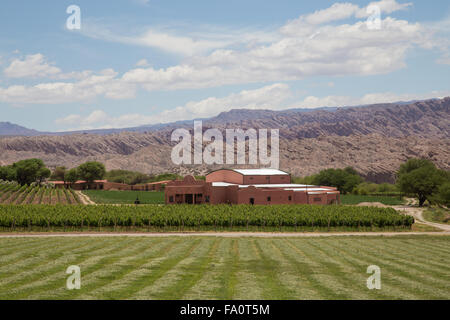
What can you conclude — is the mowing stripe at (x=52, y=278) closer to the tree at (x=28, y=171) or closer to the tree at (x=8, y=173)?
the tree at (x=28, y=171)

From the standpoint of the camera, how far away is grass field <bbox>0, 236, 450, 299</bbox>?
16266 mm

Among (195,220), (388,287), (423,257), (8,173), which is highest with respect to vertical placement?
(8,173)

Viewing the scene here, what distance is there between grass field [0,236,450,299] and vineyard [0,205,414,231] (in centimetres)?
2304

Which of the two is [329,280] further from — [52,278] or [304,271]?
[52,278]

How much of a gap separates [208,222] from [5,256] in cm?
3121

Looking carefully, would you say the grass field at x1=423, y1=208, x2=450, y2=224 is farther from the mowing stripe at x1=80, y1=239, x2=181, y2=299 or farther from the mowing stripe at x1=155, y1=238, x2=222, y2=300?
the mowing stripe at x1=80, y1=239, x2=181, y2=299

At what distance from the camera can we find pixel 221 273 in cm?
2036

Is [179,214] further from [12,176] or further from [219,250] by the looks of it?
[12,176]

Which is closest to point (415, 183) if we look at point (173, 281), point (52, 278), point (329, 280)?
point (329, 280)

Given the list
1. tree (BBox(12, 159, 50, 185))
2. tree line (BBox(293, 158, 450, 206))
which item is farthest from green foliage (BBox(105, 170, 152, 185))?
tree line (BBox(293, 158, 450, 206))

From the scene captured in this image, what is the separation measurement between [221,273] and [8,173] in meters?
150

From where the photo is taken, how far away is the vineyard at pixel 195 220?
52.9 metres

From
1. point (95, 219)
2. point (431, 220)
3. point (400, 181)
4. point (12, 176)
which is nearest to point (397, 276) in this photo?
point (95, 219)

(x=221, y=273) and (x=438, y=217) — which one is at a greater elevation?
(x=221, y=273)
